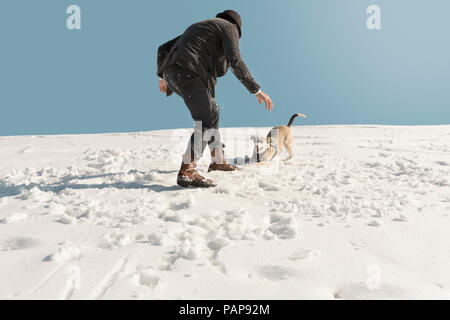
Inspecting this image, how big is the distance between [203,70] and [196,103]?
1.17ft

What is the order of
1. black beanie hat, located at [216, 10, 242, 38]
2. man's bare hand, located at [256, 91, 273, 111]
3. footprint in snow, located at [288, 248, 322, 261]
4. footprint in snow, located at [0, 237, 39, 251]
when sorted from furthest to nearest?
black beanie hat, located at [216, 10, 242, 38], man's bare hand, located at [256, 91, 273, 111], footprint in snow, located at [0, 237, 39, 251], footprint in snow, located at [288, 248, 322, 261]

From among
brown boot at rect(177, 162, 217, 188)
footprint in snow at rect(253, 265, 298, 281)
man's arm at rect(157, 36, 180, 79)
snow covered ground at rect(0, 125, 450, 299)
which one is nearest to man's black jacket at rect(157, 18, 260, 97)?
man's arm at rect(157, 36, 180, 79)

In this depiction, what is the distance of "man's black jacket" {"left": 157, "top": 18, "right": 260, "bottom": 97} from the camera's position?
10.9 feet

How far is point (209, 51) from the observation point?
3436 millimetres

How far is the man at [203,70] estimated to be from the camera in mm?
3332

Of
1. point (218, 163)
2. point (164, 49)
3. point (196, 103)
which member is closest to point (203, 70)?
point (196, 103)

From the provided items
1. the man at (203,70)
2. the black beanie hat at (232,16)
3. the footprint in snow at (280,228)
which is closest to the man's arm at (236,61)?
the man at (203,70)

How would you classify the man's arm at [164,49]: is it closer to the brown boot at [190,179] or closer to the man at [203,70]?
the man at [203,70]

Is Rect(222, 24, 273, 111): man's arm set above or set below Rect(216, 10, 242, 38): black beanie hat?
below

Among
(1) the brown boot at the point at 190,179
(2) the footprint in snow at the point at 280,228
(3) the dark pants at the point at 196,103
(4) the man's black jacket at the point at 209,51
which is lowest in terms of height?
(2) the footprint in snow at the point at 280,228

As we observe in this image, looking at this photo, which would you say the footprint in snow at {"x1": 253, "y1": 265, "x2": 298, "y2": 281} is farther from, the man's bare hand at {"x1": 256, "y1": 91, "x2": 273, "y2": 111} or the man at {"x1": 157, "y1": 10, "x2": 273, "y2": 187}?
the man's bare hand at {"x1": 256, "y1": 91, "x2": 273, "y2": 111}

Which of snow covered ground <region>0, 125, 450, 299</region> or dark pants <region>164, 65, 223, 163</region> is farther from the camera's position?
dark pants <region>164, 65, 223, 163</region>

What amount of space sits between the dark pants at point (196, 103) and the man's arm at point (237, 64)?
372 millimetres

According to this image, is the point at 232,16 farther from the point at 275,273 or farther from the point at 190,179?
the point at 275,273
